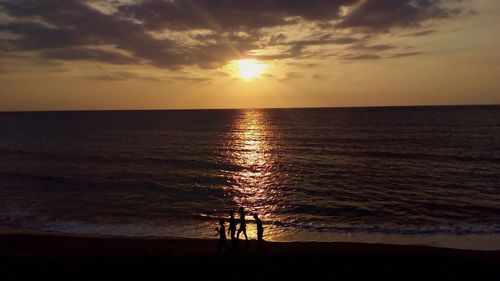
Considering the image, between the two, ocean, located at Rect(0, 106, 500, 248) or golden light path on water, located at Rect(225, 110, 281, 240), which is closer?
ocean, located at Rect(0, 106, 500, 248)

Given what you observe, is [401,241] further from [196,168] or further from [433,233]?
[196,168]

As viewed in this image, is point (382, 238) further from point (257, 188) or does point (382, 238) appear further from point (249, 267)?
point (257, 188)

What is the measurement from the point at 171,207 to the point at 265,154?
33.0m

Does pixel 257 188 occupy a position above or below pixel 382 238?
above

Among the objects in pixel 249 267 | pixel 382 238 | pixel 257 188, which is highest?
pixel 249 267

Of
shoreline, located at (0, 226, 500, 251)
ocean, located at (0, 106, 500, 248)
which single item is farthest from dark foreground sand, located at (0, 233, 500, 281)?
ocean, located at (0, 106, 500, 248)

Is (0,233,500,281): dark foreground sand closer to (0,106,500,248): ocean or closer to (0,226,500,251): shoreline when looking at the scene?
(0,226,500,251): shoreline

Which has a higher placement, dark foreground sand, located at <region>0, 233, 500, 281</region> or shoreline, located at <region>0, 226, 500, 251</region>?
dark foreground sand, located at <region>0, 233, 500, 281</region>

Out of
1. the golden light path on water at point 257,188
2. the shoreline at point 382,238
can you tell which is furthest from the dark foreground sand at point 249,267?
the golden light path on water at point 257,188

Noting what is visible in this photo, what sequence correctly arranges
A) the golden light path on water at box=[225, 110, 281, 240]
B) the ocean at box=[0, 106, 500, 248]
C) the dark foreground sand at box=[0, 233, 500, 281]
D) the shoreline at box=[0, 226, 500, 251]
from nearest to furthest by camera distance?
the dark foreground sand at box=[0, 233, 500, 281] < the shoreline at box=[0, 226, 500, 251] < the ocean at box=[0, 106, 500, 248] < the golden light path on water at box=[225, 110, 281, 240]

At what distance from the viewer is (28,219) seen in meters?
27.7

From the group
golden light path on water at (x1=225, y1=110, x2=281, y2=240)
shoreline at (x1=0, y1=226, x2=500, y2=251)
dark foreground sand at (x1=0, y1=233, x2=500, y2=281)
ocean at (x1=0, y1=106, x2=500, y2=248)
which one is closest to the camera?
dark foreground sand at (x1=0, y1=233, x2=500, y2=281)

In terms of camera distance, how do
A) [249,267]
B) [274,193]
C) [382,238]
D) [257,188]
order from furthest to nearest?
[257,188] → [274,193] → [382,238] → [249,267]

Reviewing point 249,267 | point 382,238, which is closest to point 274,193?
point 382,238
